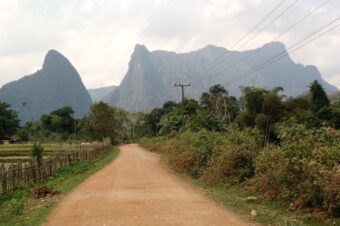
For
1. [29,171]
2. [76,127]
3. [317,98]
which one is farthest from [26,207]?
[76,127]

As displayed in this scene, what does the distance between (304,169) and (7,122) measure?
248ft

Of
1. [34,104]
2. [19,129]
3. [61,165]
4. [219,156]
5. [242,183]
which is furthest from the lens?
[34,104]

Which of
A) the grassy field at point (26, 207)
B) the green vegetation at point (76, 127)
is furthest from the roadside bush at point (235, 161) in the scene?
the green vegetation at point (76, 127)

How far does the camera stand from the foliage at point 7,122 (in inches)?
3081

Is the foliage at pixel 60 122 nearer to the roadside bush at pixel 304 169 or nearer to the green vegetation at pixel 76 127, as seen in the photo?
the green vegetation at pixel 76 127

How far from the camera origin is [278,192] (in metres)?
11.8

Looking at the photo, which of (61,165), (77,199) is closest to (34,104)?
(61,165)

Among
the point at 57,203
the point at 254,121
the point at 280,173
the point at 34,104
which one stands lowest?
the point at 57,203

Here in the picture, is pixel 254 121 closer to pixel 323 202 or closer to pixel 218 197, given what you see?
pixel 218 197

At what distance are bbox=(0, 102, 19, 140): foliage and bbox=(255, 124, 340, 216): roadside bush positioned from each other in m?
72.4

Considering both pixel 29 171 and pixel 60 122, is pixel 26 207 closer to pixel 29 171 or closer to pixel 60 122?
pixel 29 171

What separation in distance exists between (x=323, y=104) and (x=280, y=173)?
121 ft

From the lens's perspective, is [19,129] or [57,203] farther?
[19,129]

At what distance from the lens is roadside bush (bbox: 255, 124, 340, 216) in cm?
909
